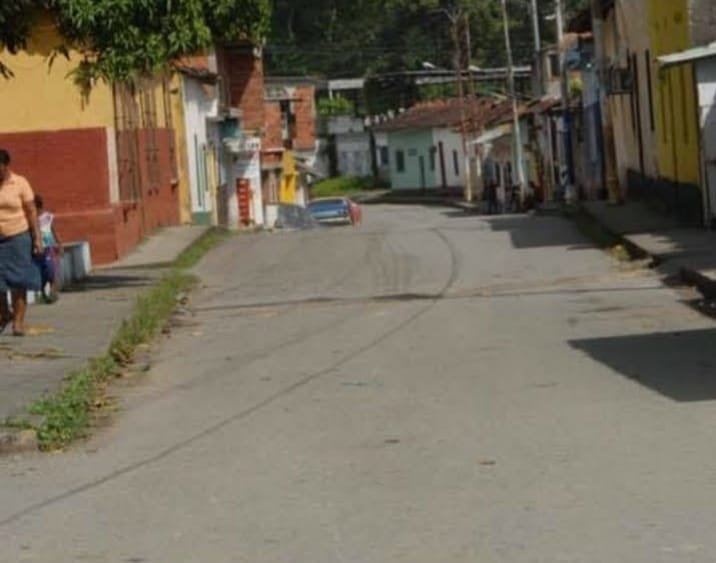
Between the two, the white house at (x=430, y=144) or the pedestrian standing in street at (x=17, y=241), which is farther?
the white house at (x=430, y=144)

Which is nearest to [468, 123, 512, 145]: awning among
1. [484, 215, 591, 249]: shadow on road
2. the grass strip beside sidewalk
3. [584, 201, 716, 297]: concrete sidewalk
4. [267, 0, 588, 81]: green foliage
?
[267, 0, 588, 81]: green foliage

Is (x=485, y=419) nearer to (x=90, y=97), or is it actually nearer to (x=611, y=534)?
(x=611, y=534)

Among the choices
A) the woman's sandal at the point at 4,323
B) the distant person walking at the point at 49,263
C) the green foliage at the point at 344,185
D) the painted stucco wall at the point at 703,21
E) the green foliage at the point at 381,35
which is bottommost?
the woman's sandal at the point at 4,323

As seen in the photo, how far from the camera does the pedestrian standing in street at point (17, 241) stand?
1681cm

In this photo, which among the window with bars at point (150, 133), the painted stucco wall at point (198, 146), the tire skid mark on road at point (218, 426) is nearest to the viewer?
the tire skid mark on road at point (218, 426)

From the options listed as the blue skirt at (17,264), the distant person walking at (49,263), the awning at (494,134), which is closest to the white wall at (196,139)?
the distant person walking at (49,263)

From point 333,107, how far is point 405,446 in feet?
308

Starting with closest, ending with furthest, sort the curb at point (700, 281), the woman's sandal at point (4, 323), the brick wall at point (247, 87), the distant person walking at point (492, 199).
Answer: the woman's sandal at point (4, 323) < the curb at point (700, 281) < the distant person walking at point (492, 199) < the brick wall at point (247, 87)

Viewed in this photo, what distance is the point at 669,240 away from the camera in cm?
2555

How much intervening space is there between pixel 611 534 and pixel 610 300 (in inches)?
443

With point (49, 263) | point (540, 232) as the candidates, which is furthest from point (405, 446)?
point (540, 232)

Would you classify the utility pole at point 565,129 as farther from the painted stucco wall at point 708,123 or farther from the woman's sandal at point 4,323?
the woman's sandal at point 4,323

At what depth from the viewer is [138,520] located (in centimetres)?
899

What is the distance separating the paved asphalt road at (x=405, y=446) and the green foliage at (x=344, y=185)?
78944mm
